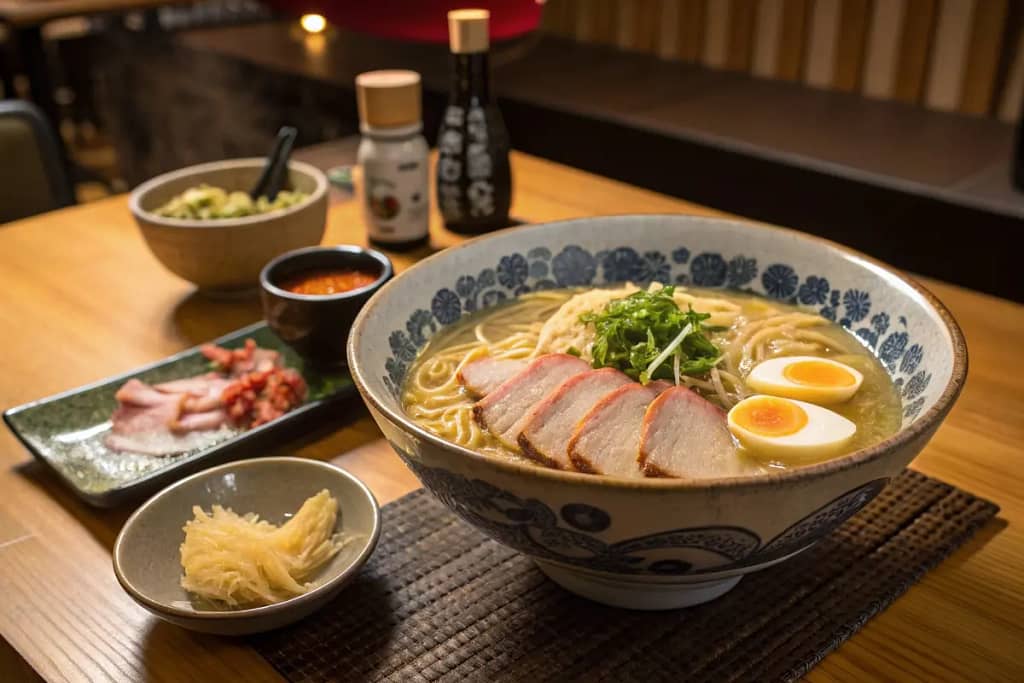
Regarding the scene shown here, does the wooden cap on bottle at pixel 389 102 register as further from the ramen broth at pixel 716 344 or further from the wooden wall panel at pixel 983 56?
the wooden wall panel at pixel 983 56

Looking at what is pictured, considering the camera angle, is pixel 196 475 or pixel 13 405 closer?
pixel 196 475

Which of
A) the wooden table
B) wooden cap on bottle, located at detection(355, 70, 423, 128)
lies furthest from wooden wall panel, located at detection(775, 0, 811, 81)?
wooden cap on bottle, located at detection(355, 70, 423, 128)

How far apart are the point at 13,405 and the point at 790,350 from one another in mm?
1228

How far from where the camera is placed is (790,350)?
4.48 feet

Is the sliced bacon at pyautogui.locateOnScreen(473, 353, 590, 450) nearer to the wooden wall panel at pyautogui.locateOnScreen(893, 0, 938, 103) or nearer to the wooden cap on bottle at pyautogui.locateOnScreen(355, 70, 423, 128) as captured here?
the wooden cap on bottle at pyautogui.locateOnScreen(355, 70, 423, 128)

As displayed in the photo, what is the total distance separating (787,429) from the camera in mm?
1128

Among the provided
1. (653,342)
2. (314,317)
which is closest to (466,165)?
(314,317)

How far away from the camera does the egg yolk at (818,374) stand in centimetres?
124

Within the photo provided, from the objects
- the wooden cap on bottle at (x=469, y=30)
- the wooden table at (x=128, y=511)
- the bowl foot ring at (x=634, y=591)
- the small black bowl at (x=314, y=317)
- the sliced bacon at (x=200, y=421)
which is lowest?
the wooden table at (x=128, y=511)

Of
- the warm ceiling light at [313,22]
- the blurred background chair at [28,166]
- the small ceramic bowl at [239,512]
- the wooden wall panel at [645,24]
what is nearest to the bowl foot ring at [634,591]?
the small ceramic bowl at [239,512]

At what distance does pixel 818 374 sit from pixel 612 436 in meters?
0.35

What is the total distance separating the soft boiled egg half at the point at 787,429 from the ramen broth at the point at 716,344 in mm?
18

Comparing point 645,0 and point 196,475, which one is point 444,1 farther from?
point 645,0

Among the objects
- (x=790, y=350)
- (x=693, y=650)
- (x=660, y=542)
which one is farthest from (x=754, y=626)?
(x=790, y=350)
